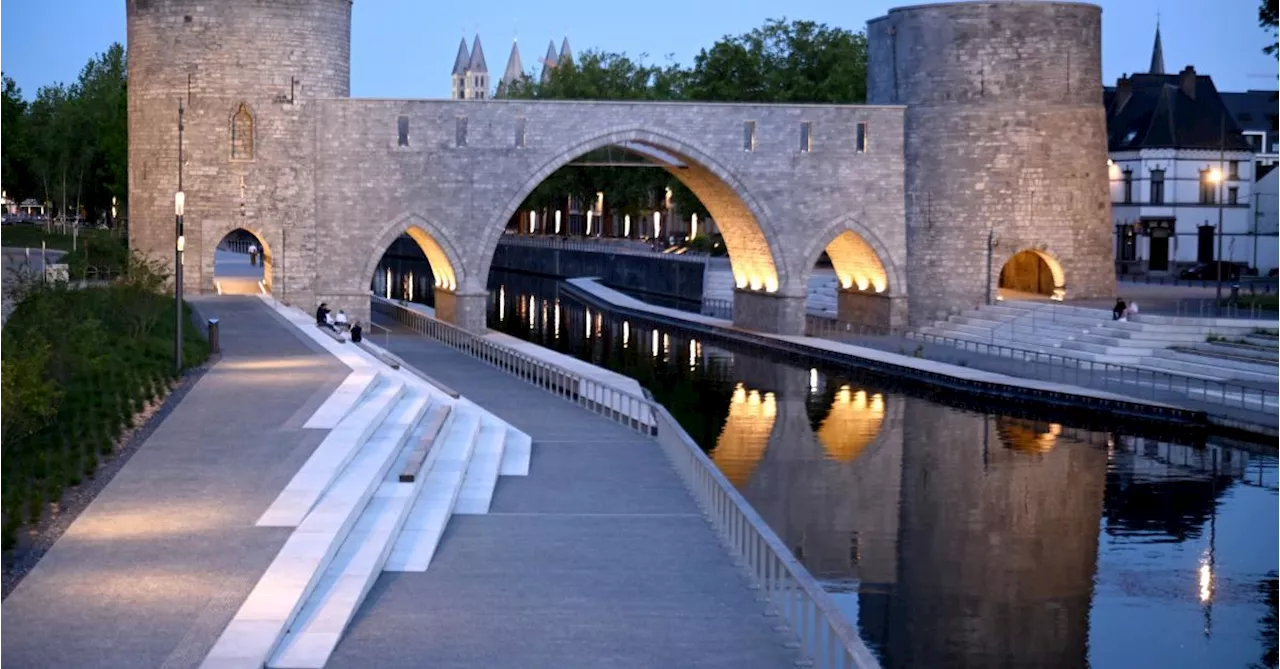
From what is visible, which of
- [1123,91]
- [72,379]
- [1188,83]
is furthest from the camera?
[1123,91]

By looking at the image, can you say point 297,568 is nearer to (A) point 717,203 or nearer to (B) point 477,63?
(A) point 717,203

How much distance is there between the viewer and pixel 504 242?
8256 centimetres

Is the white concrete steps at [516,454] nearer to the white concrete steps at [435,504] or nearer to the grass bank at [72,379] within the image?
the white concrete steps at [435,504]

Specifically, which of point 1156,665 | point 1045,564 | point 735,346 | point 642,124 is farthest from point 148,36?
point 1156,665

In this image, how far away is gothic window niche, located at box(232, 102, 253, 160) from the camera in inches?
1495

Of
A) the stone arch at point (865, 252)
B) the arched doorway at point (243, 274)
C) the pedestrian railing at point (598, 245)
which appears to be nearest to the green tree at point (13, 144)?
the arched doorway at point (243, 274)

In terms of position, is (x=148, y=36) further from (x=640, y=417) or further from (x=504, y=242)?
(x=504, y=242)

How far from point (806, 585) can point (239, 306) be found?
2615 cm

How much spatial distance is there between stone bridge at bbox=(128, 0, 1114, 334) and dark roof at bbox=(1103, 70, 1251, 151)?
15.1 m

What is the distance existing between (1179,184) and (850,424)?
2925 cm

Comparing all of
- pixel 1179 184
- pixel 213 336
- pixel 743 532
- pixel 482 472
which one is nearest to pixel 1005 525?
pixel 482 472

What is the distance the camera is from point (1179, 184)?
54156mm

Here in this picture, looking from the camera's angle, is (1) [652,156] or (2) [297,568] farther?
(1) [652,156]

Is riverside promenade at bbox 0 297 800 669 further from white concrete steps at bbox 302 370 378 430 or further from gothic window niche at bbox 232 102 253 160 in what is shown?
gothic window niche at bbox 232 102 253 160
